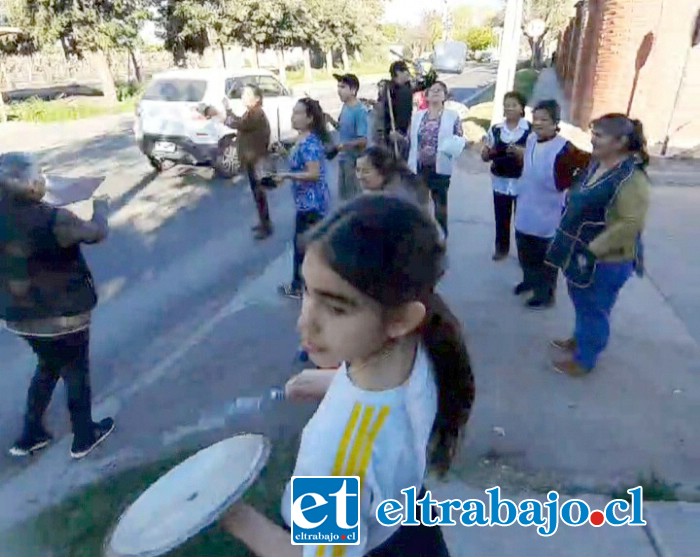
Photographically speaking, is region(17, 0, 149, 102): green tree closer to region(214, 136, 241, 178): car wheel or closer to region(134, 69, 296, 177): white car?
region(134, 69, 296, 177): white car

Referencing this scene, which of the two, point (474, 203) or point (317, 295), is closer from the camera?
point (317, 295)

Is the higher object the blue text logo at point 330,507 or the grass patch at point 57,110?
the blue text logo at point 330,507

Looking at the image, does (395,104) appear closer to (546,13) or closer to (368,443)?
(368,443)

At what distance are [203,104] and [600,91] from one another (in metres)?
7.29

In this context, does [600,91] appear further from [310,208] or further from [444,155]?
[310,208]

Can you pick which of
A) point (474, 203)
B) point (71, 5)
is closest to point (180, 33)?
point (71, 5)

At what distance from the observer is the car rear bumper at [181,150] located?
365 inches

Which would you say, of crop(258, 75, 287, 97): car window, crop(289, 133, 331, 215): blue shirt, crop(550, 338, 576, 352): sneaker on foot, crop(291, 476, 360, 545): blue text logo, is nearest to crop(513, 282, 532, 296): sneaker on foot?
crop(550, 338, 576, 352): sneaker on foot

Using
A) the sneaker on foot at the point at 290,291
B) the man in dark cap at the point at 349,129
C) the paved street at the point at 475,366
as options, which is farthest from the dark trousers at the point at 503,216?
the sneaker on foot at the point at 290,291

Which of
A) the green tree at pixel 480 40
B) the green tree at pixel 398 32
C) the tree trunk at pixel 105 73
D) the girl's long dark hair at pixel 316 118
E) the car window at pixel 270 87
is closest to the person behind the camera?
the girl's long dark hair at pixel 316 118

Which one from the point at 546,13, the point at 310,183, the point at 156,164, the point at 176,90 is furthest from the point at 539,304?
the point at 546,13

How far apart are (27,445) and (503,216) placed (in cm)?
406

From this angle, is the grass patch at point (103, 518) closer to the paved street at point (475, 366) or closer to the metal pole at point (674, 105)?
the paved street at point (475, 366)

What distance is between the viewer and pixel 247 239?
21.9 feet
